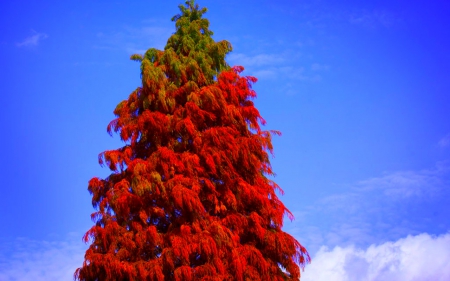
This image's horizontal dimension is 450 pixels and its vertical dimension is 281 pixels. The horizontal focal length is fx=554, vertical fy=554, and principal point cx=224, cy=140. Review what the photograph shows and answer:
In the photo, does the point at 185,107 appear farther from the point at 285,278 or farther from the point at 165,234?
the point at 285,278

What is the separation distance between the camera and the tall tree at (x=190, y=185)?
13023mm

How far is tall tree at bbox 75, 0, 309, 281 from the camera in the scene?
13.0 metres

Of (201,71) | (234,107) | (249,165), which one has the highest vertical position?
(201,71)

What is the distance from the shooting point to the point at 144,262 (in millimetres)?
12883

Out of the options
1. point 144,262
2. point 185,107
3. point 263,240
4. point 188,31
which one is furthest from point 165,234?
point 188,31

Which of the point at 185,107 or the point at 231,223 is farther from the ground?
the point at 185,107

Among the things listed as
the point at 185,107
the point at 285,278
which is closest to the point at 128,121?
the point at 185,107

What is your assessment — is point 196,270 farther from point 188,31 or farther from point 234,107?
point 188,31

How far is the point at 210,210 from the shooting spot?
1395cm

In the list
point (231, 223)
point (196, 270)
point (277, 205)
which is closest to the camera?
point (196, 270)

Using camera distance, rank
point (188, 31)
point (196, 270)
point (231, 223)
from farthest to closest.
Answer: point (188, 31) → point (231, 223) → point (196, 270)

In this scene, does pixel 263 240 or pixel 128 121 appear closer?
pixel 263 240

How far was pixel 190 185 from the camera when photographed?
13.6m

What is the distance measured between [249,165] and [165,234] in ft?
9.47
